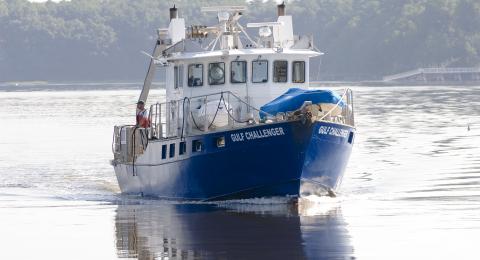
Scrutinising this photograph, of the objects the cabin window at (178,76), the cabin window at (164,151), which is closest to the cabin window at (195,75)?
the cabin window at (178,76)

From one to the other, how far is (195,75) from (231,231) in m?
9.07

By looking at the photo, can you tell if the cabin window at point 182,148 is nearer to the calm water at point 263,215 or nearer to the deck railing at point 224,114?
the deck railing at point 224,114

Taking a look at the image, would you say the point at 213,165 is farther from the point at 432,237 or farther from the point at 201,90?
the point at 432,237

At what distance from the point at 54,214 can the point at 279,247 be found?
417 inches

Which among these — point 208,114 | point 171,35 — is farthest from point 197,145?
point 171,35

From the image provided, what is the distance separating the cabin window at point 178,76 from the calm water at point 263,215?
3618mm

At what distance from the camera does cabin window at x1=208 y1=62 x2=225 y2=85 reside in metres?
45.9

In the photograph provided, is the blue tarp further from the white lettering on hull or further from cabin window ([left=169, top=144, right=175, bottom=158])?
cabin window ([left=169, top=144, right=175, bottom=158])

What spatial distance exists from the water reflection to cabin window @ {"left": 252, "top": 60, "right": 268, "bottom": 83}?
165 inches

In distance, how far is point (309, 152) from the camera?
140ft

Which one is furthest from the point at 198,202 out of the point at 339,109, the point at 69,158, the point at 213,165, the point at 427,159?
the point at 69,158

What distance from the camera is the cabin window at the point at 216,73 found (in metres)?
45.9

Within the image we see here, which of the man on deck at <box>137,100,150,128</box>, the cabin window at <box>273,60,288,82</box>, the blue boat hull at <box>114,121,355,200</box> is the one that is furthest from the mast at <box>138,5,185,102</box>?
the blue boat hull at <box>114,121,355,200</box>

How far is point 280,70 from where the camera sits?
4638 centimetres
